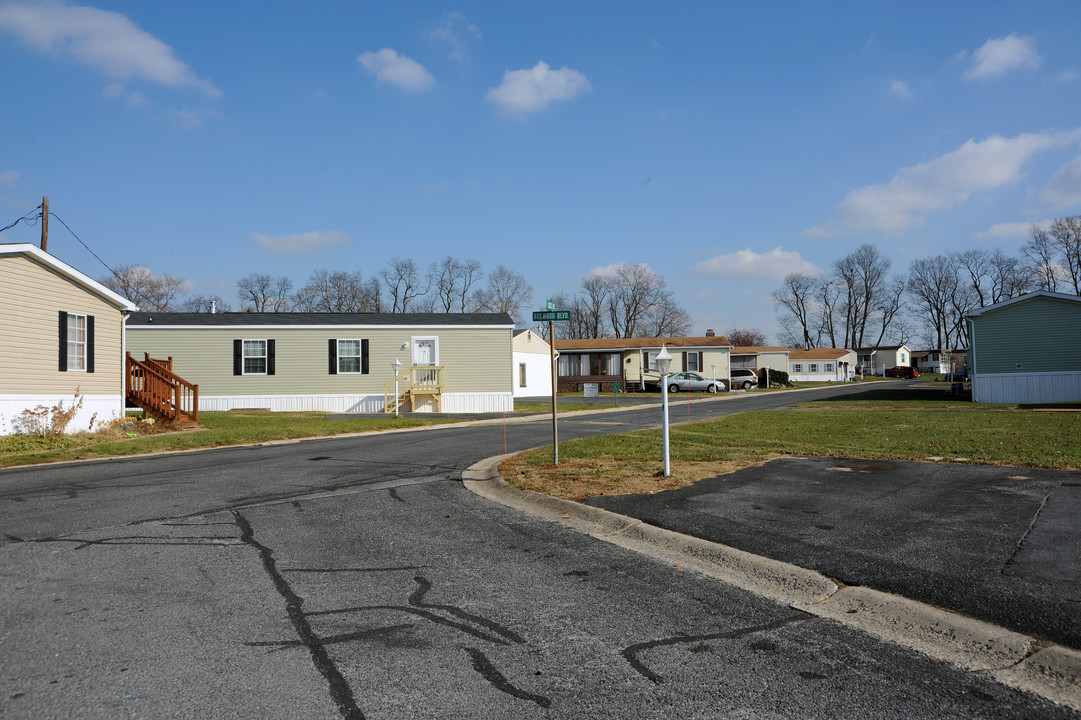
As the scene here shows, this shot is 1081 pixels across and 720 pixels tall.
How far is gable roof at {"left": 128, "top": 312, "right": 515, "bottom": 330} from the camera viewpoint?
2716 centimetres

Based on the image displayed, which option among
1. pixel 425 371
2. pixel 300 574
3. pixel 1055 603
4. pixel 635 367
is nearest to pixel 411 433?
pixel 425 371

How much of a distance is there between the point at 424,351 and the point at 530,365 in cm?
1486

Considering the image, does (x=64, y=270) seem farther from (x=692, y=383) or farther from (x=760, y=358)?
(x=760, y=358)

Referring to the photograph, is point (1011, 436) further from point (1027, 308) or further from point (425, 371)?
point (425, 371)

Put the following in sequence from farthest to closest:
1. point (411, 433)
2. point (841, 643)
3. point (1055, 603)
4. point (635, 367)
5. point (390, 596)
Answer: point (635, 367)
point (411, 433)
point (390, 596)
point (1055, 603)
point (841, 643)

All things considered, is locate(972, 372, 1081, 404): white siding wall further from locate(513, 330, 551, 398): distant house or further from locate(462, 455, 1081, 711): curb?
locate(462, 455, 1081, 711): curb

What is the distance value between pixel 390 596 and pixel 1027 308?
3108 cm

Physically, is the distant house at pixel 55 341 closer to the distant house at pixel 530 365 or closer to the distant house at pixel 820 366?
the distant house at pixel 530 365

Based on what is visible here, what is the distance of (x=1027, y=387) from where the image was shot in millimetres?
27484

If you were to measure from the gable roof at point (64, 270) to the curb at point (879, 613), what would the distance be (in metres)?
16.7

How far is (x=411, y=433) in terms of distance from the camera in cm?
1886

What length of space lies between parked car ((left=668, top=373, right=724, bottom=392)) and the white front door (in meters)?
21.9

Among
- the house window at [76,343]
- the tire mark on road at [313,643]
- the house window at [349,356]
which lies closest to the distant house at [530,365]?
the house window at [349,356]

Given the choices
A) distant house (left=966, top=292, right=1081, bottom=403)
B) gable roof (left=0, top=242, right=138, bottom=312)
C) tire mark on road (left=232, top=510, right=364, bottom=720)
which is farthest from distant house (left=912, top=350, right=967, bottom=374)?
tire mark on road (left=232, top=510, right=364, bottom=720)
